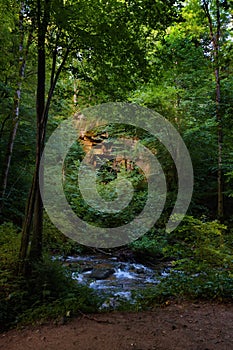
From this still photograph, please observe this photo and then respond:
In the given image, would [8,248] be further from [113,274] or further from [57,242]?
[57,242]

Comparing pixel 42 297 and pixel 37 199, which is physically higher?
pixel 37 199

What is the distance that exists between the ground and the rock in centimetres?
344

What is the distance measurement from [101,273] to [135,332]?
15.1ft

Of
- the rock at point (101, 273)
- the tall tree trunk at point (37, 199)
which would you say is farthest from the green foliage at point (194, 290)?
the rock at point (101, 273)

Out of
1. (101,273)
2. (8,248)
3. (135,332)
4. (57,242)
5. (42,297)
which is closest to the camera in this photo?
(135,332)

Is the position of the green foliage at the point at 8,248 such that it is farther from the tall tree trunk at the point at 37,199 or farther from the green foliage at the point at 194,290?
the green foliage at the point at 194,290

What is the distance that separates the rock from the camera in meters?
7.59

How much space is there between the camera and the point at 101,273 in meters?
7.84

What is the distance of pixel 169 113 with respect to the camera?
1334 centimetres

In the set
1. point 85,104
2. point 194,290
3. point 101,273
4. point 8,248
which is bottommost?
point 101,273

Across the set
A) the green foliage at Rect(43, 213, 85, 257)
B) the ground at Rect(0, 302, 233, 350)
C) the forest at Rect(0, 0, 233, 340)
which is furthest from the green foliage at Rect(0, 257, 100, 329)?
the green foliage at Rect(43, 213, 85, 257)

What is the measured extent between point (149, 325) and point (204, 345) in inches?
33.6

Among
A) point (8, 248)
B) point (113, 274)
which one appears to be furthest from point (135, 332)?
point (113, 274)

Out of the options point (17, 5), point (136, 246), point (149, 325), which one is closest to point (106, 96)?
point (17, 5)
